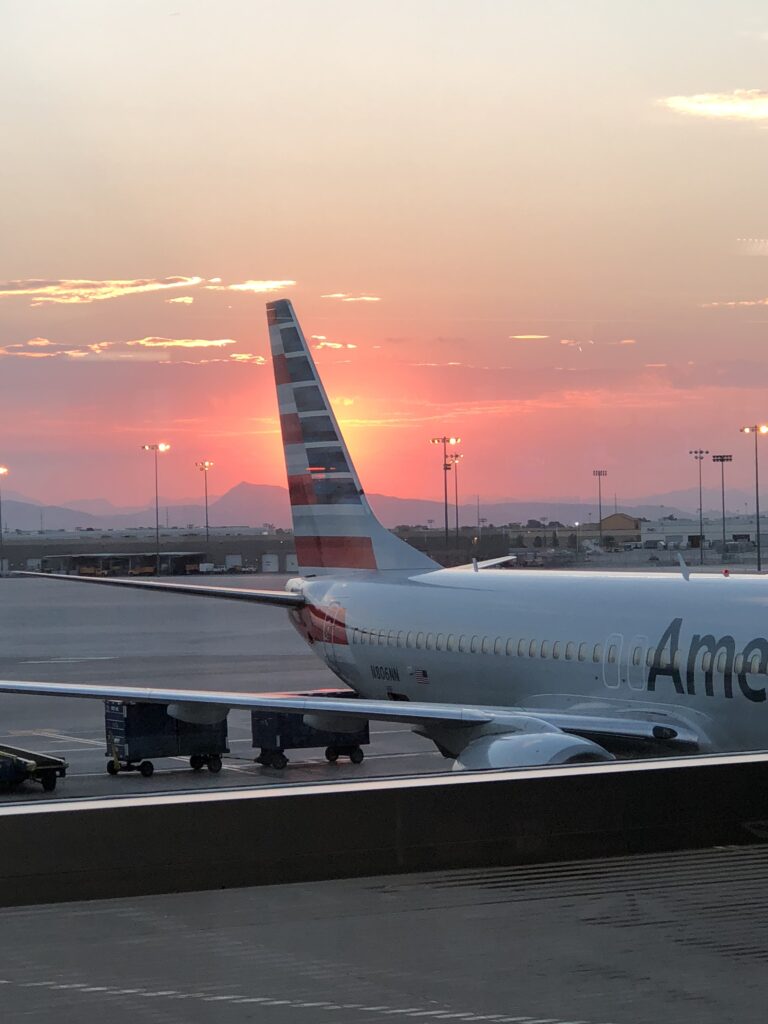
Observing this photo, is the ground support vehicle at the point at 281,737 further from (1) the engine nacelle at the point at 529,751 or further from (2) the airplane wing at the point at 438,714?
(1) the engine nacelle at the point at 529,751

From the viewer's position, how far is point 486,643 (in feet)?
62.8

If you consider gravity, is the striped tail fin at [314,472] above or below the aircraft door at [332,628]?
above

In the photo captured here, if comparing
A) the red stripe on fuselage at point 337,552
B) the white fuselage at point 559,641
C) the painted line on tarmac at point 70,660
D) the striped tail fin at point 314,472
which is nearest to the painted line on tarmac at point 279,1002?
the white fuselage at point 559,641

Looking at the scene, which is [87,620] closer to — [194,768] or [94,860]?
[194,768]

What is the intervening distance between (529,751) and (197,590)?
6.99 m

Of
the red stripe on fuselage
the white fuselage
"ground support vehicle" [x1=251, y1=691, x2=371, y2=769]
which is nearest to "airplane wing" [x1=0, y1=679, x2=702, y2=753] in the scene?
the white fuselage

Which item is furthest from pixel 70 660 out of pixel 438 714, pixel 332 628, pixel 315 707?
pixel 438 714

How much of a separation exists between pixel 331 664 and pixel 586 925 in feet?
56.0

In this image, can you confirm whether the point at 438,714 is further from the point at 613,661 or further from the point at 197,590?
the point at 197,590

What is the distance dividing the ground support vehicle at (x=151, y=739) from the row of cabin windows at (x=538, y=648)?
115 inches

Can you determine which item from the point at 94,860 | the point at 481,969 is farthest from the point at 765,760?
the point at 94,860

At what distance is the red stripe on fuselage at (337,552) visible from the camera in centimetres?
2392

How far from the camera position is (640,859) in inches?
266

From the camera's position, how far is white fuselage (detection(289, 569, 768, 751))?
14.9 meters
